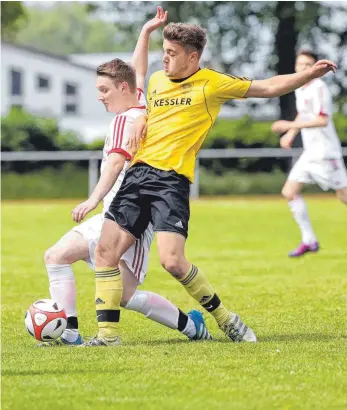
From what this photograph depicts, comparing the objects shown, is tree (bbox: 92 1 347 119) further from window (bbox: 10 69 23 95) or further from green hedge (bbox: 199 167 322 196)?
window (bbox: 10 69 23 95)

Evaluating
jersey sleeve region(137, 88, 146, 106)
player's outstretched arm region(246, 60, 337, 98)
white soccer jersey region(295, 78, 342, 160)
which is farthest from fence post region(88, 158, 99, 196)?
player's outstretched arm region(246, 60, 337, 98)

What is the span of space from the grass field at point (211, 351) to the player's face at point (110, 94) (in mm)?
1655

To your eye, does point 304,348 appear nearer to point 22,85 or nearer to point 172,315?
point 172,315

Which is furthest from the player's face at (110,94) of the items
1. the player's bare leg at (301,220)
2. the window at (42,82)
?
the window at (42,82)

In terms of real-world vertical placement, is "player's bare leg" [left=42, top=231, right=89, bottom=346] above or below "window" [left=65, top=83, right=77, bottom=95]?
above

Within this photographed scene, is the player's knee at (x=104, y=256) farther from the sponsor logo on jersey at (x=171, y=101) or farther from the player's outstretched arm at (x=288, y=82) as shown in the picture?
the player's outstretched arm at (x=288, y=82)

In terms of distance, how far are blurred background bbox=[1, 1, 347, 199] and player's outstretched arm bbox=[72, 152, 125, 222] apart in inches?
942

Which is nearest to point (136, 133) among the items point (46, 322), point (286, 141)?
point (46, 322)

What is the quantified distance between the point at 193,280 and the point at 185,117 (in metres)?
1.11

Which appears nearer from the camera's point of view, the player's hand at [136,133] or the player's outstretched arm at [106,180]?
the player's outstretched arm at [106,180]

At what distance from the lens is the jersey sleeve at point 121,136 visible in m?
7.54

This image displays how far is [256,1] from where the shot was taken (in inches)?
1631

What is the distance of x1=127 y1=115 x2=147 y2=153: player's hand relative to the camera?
7.52 m

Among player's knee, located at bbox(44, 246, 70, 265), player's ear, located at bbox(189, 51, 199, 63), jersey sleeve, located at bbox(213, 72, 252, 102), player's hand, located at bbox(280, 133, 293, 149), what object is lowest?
player's knee, located at bbox(44, 246, 70, 265)
